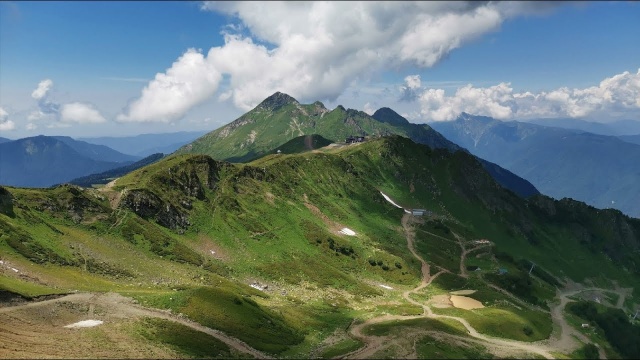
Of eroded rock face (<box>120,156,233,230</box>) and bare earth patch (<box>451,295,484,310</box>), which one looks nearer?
bare earth patch (<box>451,295,484,310</box>)

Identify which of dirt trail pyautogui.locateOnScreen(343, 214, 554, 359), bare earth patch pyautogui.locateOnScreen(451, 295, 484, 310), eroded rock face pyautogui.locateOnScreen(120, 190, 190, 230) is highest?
eroded rock face pyautogui.locateOnScreen(120, 190, 190, 230)

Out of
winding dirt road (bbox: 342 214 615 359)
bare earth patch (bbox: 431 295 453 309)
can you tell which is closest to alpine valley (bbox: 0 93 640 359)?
winding dirt road (bbox: 342 214 615 359)

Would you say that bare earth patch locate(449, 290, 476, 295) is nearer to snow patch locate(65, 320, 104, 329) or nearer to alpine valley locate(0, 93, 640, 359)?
alpine valley locate(0, 93, 640, 359)

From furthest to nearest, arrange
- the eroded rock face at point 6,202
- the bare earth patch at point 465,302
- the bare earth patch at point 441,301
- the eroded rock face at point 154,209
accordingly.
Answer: the eroded rock face at point 154,209 < the bare earth patch at point 441,301 < the bare earth patch at point 465,302 < the eroded rock face at point 6,202

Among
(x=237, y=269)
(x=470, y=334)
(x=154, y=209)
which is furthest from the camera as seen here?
(x=154, y=209)

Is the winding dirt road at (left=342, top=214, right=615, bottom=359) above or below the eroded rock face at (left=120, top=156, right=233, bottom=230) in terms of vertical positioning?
below

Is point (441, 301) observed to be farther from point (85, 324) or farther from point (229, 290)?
point (85, 324)

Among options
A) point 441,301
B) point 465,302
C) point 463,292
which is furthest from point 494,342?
point 463,292

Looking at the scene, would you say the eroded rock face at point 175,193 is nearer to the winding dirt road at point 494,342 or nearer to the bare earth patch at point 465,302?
the winding dirt road at point 494,342

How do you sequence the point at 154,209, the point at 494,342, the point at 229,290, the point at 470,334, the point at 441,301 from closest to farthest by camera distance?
the point at 229,290
the point at 494,342
the point at 470,334
the point at 441,301
the point at 154,209

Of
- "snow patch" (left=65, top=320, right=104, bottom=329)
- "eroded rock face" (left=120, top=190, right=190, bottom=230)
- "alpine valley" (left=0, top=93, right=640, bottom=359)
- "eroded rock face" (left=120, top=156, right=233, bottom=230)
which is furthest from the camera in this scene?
"eroded rock face" (left=120, top=156, right=233, bottom=230)

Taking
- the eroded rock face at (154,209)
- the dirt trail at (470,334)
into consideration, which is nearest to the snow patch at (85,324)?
the dirt trail at (470,334)
